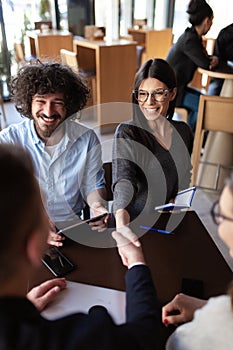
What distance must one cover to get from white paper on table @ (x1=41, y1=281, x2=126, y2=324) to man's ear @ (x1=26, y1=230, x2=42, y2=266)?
34 centimetres

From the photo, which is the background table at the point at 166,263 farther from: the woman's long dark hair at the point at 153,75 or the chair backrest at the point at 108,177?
the woman's long dark hair at the point at 153,75

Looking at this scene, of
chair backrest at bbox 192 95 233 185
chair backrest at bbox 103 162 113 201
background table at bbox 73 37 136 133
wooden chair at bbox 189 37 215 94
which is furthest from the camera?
wooden chair at bbox 189 37 215 94

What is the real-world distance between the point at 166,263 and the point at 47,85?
2.86ft

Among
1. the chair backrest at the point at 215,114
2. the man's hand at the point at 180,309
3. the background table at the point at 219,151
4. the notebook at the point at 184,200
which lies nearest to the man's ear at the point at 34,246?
the man's hand at the point at 180,309

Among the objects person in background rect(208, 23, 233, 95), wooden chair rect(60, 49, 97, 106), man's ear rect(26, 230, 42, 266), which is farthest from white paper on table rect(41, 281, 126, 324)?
wooden chair rect(60, 49, 97, 106)

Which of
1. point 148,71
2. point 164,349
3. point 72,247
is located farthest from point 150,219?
point 148,71

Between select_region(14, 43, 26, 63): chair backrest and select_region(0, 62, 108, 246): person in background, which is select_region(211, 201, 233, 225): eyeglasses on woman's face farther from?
select_region(14, 43, 26, 63): chair backrest

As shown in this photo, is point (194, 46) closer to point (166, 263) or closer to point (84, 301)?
point (166, 263)

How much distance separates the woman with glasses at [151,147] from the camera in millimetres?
1452

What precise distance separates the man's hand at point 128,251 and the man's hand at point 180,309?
142 mm

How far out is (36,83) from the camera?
1461 mm

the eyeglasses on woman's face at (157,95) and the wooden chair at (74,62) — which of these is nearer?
the eyeglasses on woman's face at (157,95)

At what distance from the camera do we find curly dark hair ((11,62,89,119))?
146 cm

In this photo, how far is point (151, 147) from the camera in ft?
4.97
